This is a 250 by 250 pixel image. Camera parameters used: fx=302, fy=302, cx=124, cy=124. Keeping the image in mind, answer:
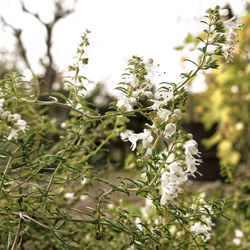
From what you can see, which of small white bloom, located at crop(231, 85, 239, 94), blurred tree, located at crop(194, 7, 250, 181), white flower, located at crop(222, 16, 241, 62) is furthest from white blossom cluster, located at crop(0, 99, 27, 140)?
small white bloom, located at crop(231, 85, 239, 94)

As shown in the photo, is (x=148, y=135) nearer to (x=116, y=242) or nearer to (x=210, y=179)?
(x=116, y=242)

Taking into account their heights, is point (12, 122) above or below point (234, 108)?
above

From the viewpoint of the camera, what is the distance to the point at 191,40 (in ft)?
7.82

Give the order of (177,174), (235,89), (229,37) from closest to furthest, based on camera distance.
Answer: (177,174), (229,37), (235,89)

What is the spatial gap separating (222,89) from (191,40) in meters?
1.18

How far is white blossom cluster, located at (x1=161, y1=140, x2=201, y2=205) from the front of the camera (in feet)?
1.64

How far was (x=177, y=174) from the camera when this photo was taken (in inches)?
20.0

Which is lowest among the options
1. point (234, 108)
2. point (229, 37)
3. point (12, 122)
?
point (234, 108)

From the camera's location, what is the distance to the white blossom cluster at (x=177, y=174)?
19.7 inches

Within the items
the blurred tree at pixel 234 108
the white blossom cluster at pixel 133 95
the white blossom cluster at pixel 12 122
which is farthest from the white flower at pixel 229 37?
the blurred tree at pixel 234 108

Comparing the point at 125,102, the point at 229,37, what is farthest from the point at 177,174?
the point at 229,37

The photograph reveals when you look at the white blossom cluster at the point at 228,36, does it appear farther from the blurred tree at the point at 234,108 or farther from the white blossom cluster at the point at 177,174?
the blurred tree at the point at 234,108

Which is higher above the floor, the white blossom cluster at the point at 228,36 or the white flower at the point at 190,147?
the white blossom cluster at the point at 228,36

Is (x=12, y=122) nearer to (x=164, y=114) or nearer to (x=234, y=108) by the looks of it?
(x=164, y=114)
